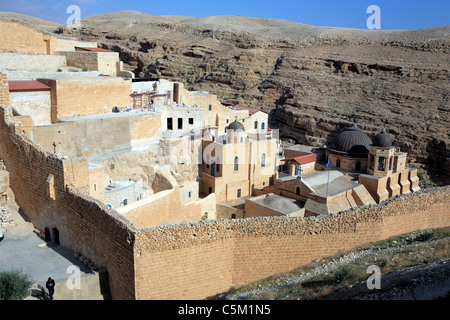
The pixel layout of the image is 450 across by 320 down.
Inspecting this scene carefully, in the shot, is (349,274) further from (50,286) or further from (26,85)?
(26,85)

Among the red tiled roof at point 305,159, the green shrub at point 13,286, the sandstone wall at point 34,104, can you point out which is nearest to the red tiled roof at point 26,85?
the sandstone wall at point 34,104

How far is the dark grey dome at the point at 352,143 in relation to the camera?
22.1 m

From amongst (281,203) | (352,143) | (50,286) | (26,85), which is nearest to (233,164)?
(281,203)

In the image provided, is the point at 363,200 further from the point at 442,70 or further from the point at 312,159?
the point at 442,70

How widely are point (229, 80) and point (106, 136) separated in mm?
24710

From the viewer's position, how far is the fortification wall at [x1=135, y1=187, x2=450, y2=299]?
823cm

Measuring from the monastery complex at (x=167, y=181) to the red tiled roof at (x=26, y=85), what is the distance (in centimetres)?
5

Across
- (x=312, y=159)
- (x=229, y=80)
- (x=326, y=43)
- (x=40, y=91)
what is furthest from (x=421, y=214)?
(x=326, y=43)

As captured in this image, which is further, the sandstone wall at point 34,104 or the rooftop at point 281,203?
the rooftop at point 281,203

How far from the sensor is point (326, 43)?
44156 millimetres

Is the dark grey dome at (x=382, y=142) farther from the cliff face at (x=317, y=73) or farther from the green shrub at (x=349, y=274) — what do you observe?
the green shrub at (x=349, y=274)

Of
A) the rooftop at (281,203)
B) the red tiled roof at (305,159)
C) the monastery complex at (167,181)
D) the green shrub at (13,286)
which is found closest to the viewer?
the green shrub at (13,286)

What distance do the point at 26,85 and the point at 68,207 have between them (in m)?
7.81

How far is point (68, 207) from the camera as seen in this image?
32.3 feet
